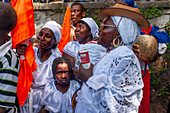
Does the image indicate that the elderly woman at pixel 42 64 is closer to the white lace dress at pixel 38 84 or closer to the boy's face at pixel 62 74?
the white lace dress at pixel 38 84

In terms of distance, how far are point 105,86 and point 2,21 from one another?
→ 1291 millimetres

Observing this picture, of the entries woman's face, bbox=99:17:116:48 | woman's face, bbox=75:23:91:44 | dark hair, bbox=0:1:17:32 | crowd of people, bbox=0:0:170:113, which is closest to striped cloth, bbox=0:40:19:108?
crowd of people, bbox=0:0:170:113

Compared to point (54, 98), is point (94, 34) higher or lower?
higher

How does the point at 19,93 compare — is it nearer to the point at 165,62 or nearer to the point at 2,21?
the point at 2,21

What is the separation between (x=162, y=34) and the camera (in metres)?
3.86

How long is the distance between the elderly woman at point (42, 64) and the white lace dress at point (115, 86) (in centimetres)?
129

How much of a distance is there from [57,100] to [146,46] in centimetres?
192

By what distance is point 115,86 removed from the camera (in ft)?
6.08

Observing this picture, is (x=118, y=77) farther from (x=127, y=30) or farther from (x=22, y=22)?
(x=22, y=22)

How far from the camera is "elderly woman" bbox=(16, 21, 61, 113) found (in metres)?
2.98

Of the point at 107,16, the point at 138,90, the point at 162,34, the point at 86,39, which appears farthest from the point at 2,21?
the point at 162,34

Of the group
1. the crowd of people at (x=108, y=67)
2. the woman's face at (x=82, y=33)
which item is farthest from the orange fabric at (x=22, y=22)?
the woman's face at (x=82, y=33)

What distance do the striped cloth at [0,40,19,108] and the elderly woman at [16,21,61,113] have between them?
989 millimetres

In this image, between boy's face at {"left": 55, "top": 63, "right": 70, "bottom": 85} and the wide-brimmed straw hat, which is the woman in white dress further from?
the wide-brimmed straw hat
